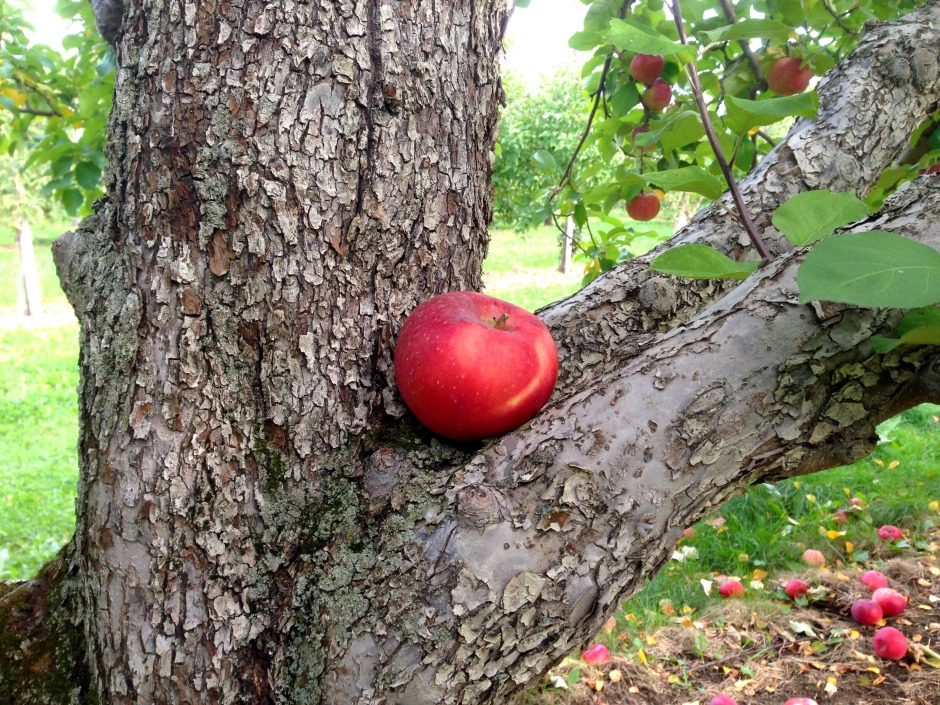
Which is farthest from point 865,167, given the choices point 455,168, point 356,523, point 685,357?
point 356,523

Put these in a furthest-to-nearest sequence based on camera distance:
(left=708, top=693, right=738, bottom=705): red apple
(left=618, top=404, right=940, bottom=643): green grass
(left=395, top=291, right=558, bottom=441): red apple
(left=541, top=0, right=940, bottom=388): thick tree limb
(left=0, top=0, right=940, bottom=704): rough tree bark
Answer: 1. (left=618, top=404, right=940, bottom=643): green grass
2. (left=708, top=693, right=738, bottom=705): red apple
3. (left=541, top=0, right=940, bottom=388): thick tree limb
4. (left=395, top=291, right=558, bottom=441): red apple
5. (left=0, top=0, right=940, bottom=704): rough tree bark

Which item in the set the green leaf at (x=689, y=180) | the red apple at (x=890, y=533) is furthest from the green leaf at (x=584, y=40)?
the red apple at (x=890, y=533)

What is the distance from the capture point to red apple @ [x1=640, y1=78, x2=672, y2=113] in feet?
7.15

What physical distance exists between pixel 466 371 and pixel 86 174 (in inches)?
87.0

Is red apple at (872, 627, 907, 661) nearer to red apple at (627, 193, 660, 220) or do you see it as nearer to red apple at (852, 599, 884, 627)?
red apple at (852, 599, 884, 627)

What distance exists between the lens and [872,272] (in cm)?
72

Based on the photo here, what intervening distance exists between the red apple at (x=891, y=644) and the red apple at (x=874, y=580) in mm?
380

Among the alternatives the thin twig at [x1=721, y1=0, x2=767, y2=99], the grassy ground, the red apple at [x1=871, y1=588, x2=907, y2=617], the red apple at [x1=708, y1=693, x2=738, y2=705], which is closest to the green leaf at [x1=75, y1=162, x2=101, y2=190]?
the grassy ground

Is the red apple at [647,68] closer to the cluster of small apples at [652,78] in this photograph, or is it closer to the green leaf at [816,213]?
the cluster of small apples at [652,78]

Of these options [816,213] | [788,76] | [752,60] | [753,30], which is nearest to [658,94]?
[752,60]

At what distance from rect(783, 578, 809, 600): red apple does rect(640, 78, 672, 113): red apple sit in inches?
79.8

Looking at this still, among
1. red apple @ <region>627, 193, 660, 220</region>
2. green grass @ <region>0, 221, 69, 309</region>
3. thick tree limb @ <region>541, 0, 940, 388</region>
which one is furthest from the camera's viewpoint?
green grass @ <region>0, 221, 69, 309</region>

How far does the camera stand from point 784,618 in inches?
→ 110

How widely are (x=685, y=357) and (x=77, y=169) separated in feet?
8.12
